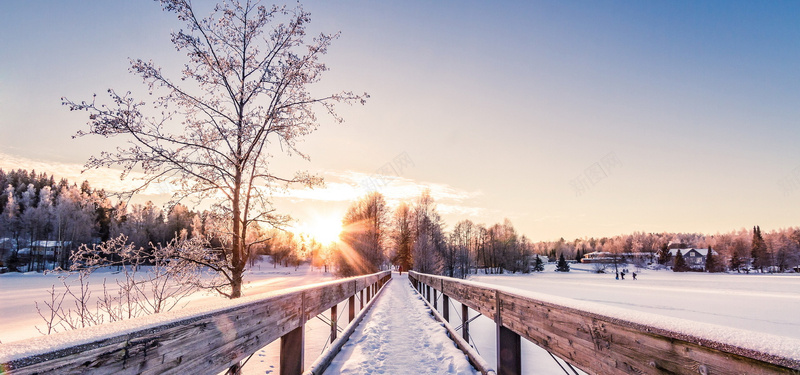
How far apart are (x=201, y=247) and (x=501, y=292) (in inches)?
220

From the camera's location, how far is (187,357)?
1.71 metres

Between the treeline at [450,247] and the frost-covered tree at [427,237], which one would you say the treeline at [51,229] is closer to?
the treeline at [450,247]

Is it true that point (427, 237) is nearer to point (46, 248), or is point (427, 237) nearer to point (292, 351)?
point (292, 351)

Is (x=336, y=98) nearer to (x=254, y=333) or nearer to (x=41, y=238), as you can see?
(x=254, y=333)

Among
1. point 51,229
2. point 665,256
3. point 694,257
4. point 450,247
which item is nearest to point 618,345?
point 450,247

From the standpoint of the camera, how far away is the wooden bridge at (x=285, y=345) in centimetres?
111

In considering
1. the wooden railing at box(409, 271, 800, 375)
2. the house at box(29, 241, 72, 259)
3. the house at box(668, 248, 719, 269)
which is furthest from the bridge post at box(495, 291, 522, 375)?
the house at box(668, 248, 719, 269)

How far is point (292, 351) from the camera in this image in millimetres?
3525

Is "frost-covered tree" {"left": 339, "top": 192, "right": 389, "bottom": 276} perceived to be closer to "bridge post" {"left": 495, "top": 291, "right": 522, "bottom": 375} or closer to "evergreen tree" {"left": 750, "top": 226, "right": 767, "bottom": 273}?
"bridge post" {"left": 495, "top": 291, "right": 522, "bottom": 375}

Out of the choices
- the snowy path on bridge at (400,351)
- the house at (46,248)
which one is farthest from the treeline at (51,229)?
the snowy path on bridge at (400,351)

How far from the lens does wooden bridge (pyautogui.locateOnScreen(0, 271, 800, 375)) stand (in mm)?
1114

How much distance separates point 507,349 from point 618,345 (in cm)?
186

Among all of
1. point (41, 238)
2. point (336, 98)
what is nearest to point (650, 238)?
point (336, 98)

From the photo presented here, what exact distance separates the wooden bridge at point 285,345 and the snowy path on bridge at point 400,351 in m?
1.00
